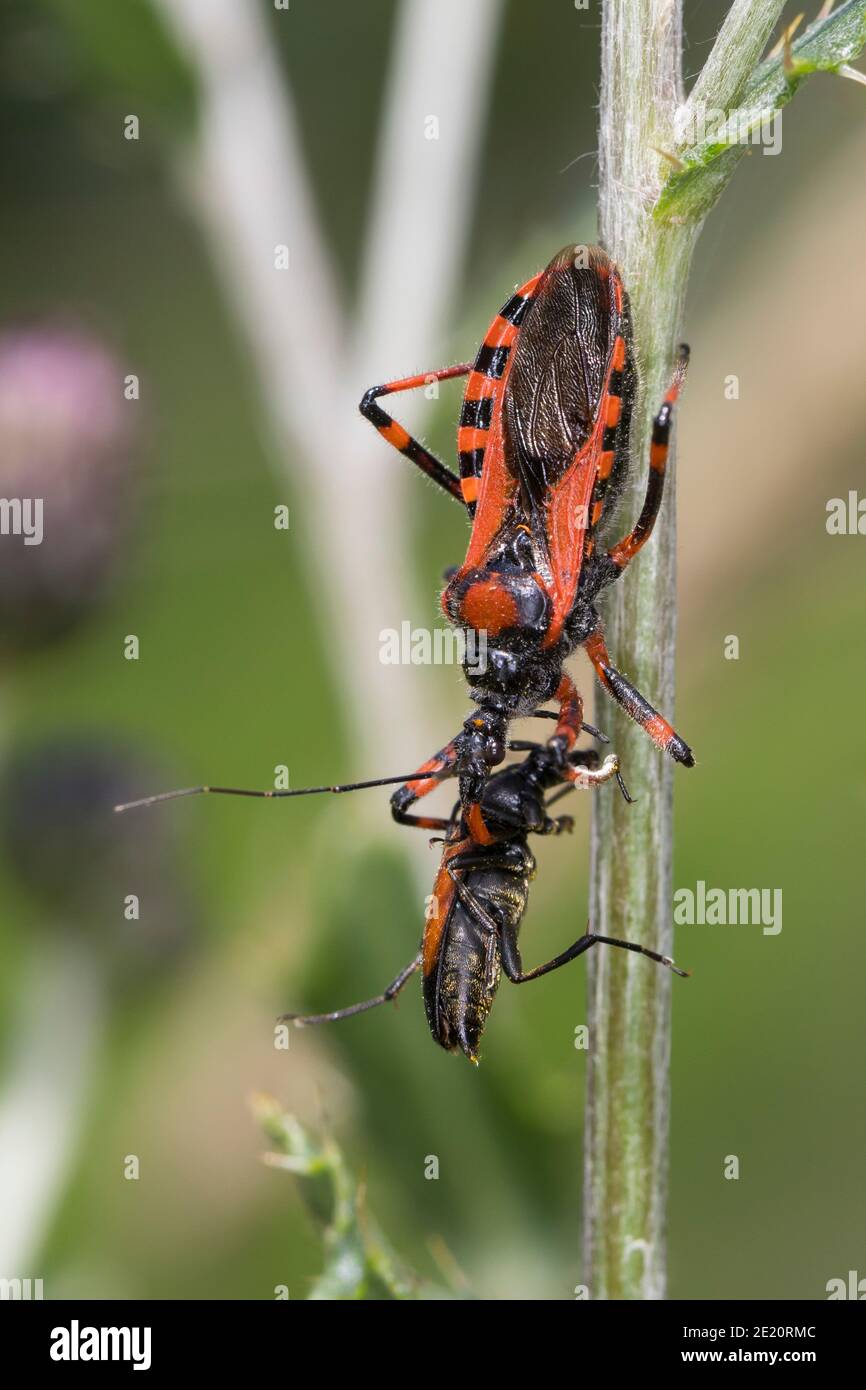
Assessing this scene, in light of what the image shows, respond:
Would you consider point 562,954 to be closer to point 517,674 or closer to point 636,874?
point 636,874

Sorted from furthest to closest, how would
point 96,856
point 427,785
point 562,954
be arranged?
point 96,856
point 427,785
point 562,954

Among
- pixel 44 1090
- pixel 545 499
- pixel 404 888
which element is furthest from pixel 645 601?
pixel 44 1090

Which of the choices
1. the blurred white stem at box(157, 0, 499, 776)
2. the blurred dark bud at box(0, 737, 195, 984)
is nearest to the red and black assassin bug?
the blurred white stem at box(157, 0, 499, 776)

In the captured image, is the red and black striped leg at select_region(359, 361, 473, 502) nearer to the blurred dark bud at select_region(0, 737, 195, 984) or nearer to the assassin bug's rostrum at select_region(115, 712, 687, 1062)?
the assassin bug's rostrum at select_region(115, 712, 687, 1062)

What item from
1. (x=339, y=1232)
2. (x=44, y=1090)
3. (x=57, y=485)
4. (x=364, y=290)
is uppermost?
(x=364, y=290)

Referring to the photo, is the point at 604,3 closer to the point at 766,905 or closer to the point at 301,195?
the point at 301,195
